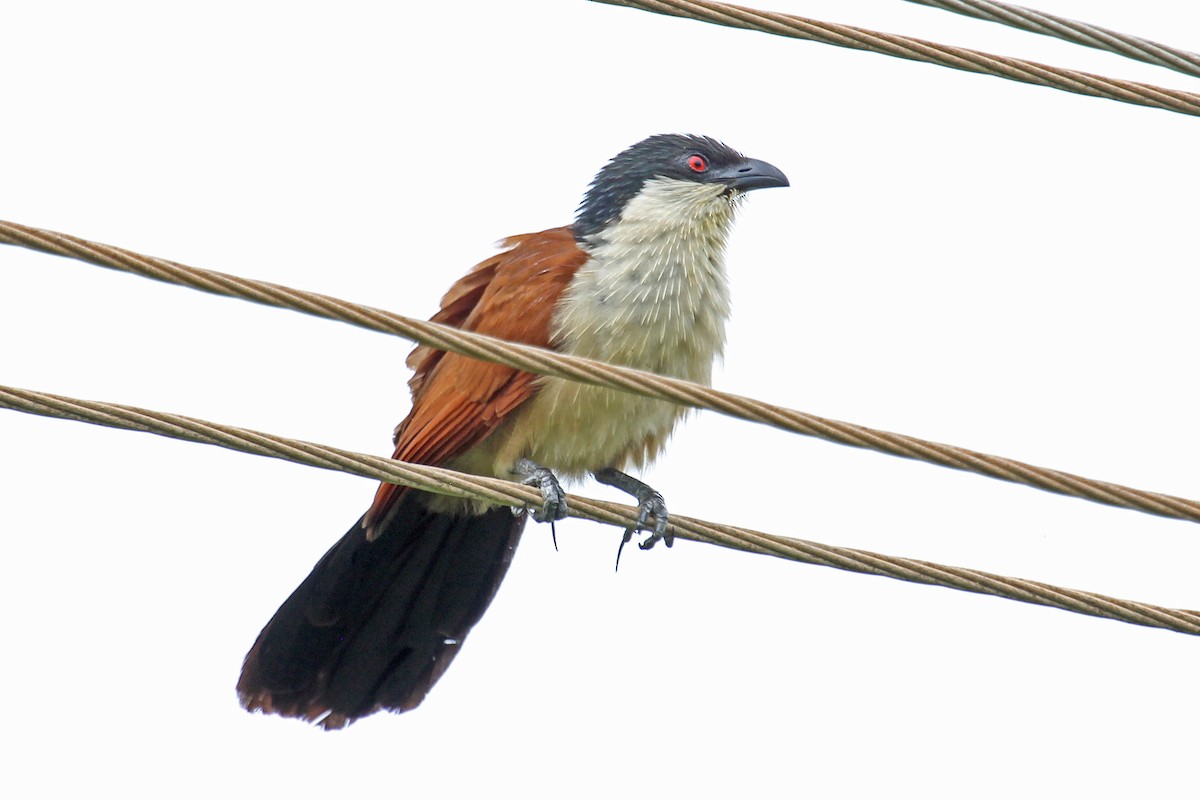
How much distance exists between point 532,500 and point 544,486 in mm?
1001

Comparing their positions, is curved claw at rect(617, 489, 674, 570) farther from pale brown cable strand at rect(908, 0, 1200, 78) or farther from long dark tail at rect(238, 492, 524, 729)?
pale brown cable strand at rect(908, 0, 1200, 78)

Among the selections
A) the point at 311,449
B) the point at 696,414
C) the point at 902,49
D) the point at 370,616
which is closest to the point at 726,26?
the point at 902,49

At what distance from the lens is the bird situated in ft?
12.4

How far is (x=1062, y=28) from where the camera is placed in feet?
7.80

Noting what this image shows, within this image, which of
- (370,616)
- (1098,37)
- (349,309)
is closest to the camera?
(349,309)

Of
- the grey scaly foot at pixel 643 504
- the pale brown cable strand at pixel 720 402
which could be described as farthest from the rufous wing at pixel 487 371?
the pale brown cable strand at pixel 720 402

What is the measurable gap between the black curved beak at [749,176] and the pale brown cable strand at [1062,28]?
175 cm

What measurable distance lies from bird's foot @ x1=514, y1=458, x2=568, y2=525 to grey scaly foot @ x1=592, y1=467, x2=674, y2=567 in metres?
0.20

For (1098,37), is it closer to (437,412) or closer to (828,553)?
(828,553)

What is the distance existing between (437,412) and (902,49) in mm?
1830

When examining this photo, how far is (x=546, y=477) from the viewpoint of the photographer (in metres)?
3.72

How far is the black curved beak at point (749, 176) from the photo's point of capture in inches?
164

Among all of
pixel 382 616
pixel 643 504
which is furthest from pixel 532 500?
pixel 382 616

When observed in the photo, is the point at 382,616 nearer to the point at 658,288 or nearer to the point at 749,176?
the point at 658,288
